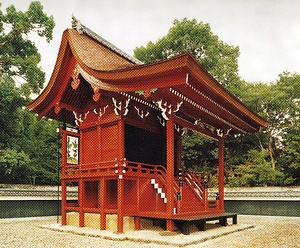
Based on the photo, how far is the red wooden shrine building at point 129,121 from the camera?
9.51 meters

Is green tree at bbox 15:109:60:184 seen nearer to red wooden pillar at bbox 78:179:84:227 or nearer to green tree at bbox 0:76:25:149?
green tree at bbox 0:76:25:149

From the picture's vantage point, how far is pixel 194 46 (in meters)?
31.2

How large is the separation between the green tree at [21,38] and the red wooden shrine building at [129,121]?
988 cm

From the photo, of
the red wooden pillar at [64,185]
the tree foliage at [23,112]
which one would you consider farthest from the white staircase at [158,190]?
the tree foliage at [23,112]

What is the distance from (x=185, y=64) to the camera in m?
8.16

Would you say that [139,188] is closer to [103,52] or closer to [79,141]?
[79,141]

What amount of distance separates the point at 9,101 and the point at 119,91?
1225 centimetres

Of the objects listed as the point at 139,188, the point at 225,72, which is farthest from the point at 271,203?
the point at 225,72

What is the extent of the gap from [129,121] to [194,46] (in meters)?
21.5

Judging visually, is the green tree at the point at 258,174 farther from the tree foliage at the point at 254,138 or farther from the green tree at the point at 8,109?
the green tree at the point at 8,109

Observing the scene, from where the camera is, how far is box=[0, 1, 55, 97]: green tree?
885 inches

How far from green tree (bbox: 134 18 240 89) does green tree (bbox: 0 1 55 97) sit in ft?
33.9

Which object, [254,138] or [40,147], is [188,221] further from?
[40,147]

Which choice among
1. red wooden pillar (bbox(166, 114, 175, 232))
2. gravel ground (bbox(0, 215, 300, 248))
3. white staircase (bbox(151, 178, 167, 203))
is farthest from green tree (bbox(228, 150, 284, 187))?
red wooden pillar (bbox(166, 114, 175, 232))
